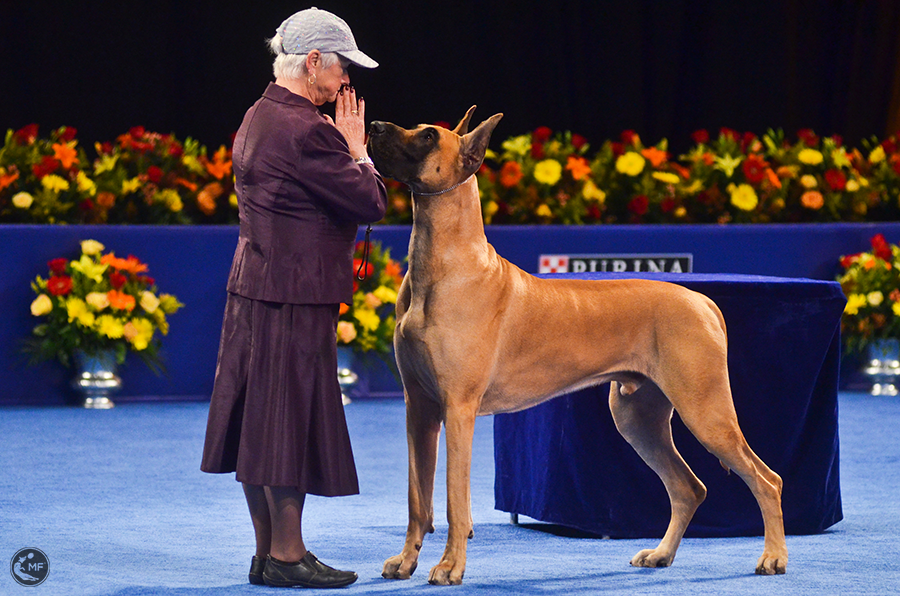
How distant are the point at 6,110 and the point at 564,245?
14.5 feet

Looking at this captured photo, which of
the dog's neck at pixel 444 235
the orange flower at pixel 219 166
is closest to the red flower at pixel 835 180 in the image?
the orange flower at pixel 219 166

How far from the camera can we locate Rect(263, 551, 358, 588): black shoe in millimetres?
3643

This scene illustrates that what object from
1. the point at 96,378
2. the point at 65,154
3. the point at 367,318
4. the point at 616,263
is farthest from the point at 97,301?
the point at 616,263

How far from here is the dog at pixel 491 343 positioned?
3.66m

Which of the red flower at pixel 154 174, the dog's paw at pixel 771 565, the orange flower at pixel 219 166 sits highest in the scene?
the orange flower at pixel 219 166

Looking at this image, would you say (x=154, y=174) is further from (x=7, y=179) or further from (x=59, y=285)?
(x=59, y=285)

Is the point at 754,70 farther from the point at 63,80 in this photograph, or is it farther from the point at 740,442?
the point at 740,442

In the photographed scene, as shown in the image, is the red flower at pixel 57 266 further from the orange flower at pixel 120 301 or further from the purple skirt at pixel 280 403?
the purple skirt at pixel 280 403

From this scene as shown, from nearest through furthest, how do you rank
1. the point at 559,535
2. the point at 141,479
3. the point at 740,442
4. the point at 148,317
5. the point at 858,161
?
1. the point at 740,442
2. the point at 559,535
3. the point at 141,479
4. the point at 148,317
5. the point at 858,161

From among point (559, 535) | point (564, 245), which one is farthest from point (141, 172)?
point (559, 535)

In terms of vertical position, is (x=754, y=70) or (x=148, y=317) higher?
(x=754, y=70)

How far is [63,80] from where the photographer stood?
31.8 ft

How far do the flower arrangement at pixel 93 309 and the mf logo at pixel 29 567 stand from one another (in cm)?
344

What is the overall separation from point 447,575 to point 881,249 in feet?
17.4
